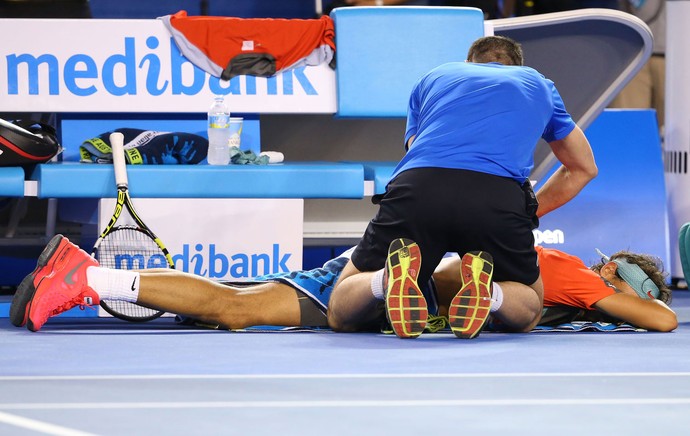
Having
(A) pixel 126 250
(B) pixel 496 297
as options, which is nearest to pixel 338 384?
(B) pixel 496 297

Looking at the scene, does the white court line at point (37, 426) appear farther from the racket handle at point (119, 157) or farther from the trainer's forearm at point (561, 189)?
the racket handle at point (119, 157)

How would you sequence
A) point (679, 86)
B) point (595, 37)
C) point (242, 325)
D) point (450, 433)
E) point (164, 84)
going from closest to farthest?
1. point (450, 433)
2. point (242, 325)
3. point (164, 84)
4. point (595, 37)
5. point (679, 86)

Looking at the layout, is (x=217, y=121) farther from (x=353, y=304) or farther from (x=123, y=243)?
(x=353, y=304)

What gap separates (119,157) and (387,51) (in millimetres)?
Result: 1558

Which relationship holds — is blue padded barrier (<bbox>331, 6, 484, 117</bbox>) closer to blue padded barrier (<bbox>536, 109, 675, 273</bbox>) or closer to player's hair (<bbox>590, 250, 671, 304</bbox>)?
blue padded barrier (<bbox>536, 109, 675, 273</bbox>)

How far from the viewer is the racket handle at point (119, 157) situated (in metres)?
5.84

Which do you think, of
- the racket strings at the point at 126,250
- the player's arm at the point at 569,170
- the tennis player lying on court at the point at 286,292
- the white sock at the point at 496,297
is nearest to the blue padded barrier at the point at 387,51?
the racket strings at the point at 126,250

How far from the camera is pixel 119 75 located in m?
6.43

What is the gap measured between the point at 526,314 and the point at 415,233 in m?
0.56

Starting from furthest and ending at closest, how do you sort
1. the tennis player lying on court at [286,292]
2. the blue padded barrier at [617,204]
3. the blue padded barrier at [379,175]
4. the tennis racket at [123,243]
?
the blue padded barrier at [617,204] < the blue padded barrier at [379,175] < the tennis racket at [123,243] < the tennis player lying on court at [286,292]

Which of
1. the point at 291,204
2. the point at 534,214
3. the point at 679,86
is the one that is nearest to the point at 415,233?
the point at 534,214

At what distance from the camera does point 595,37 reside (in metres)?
7.12

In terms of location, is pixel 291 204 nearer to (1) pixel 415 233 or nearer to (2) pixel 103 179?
(2) pixel 103 179

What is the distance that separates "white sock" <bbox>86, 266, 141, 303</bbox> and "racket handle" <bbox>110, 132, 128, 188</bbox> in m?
1.16
